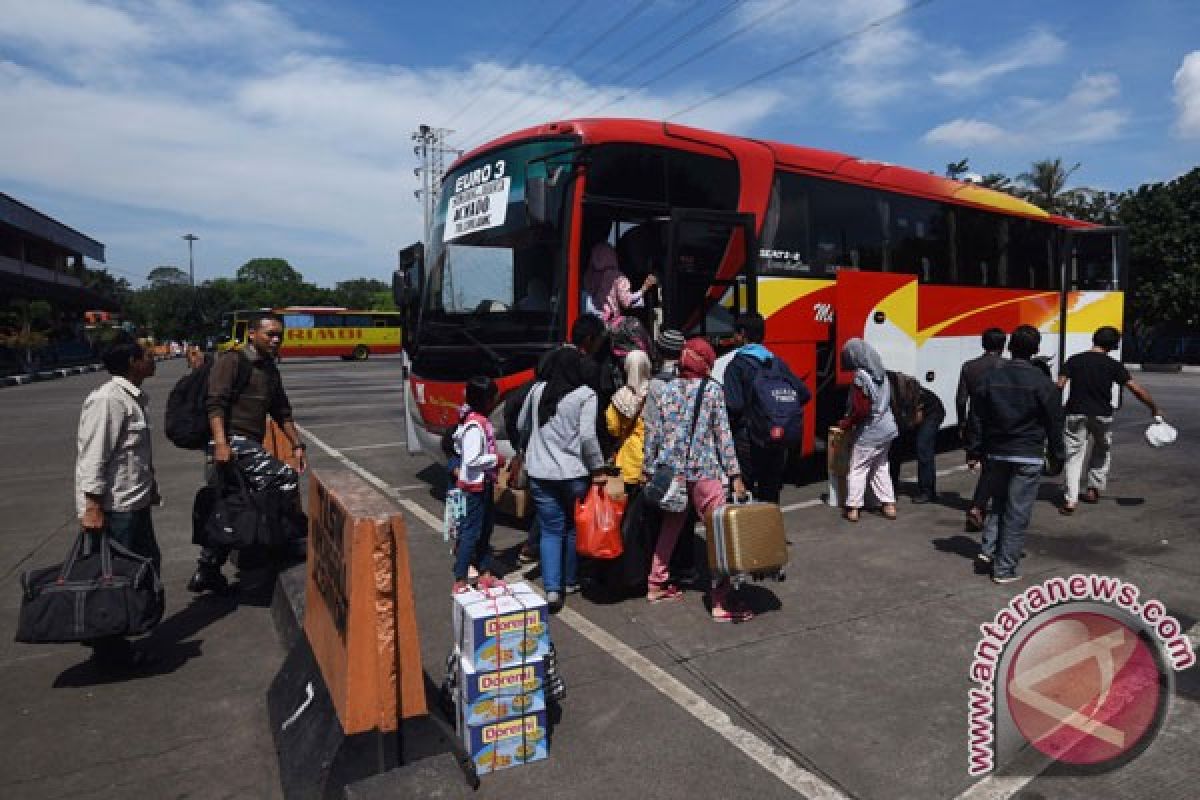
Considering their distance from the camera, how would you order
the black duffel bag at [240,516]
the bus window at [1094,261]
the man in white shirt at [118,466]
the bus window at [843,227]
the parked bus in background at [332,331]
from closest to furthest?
the man in white shirt at [118,466] → the black duffel bag at [240,516] → the bus window at [843,227] → the bus window at [1094,261] → the parked bus in background at [332,331]

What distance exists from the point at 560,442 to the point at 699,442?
→ 0.87 metres

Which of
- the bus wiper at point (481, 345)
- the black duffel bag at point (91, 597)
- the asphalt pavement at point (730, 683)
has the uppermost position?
the bus wiper at point (481, 345)

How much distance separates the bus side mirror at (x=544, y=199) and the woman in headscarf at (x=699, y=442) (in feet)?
7.38

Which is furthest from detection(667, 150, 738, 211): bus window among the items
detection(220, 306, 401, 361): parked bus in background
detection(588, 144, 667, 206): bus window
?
detection(220, 306, 401, 361): parked bus in background

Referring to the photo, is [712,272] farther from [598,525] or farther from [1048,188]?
[1048,188]

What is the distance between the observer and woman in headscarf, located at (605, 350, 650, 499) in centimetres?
498

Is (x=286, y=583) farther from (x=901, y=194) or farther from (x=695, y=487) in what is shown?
(x=901, y=194)

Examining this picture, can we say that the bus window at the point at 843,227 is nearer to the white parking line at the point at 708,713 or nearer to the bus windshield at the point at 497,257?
the bus windshield at the point at 497,257

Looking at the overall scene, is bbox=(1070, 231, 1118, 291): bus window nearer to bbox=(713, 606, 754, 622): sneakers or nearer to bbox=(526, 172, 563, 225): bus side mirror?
bbox=(526, 172, 563, 225): bus side mirror

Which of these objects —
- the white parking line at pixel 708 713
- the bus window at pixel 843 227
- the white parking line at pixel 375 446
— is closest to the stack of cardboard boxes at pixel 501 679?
the white parking line at pixel 708 713

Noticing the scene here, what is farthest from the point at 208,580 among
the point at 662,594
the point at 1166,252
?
the point at 1166,252

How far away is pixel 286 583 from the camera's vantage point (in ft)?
15.6

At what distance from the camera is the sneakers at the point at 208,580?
210 inches

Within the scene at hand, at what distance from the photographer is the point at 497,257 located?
23.0 feet
